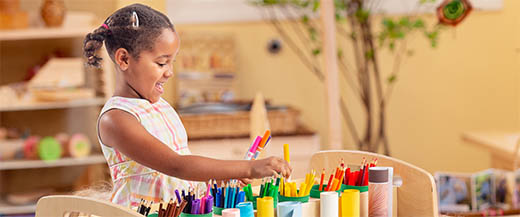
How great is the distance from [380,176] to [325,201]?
11cm

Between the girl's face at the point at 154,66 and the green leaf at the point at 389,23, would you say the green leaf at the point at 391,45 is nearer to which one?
the green leaf at the point at 389,23

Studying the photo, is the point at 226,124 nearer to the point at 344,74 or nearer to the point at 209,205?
the point at 344,74

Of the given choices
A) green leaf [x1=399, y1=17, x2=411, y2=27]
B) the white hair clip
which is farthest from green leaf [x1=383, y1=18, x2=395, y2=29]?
the white hair clip

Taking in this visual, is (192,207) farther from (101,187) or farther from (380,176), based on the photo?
(101,187)

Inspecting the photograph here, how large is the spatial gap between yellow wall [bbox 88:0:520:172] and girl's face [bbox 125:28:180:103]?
2.09m

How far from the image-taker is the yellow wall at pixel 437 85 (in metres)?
3.10

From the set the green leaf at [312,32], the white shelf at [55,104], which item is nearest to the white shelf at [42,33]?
the white shelf at [55,104]

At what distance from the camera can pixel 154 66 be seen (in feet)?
3.29

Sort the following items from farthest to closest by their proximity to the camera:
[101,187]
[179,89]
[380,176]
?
[179,89] → [101,187] → [380,176]

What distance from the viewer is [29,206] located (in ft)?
9.07

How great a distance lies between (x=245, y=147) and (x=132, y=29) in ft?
5.69

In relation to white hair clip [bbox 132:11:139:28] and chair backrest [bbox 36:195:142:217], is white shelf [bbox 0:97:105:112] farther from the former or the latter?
chair backrest [bbox 36:195:142:217]

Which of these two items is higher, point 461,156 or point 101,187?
point 101,187

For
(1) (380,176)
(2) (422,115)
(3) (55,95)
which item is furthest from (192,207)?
(2) (422,115)
